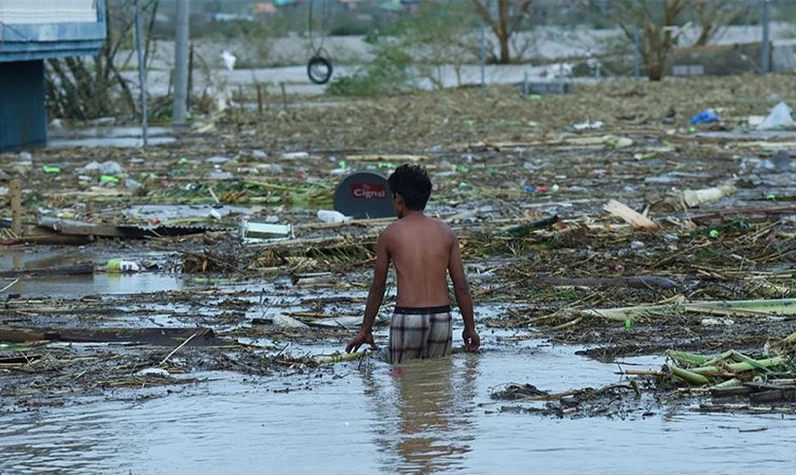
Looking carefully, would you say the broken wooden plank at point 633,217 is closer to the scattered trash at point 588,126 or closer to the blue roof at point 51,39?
the blue roof at point 51,39

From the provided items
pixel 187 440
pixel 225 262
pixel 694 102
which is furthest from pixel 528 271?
pixel 694 102

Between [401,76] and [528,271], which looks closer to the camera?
[528,271]

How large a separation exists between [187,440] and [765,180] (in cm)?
1316

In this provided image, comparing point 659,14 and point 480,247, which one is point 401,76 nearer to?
point 659,14

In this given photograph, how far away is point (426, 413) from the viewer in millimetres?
6711

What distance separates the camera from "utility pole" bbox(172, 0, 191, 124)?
29.5m

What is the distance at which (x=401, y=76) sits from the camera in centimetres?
3969

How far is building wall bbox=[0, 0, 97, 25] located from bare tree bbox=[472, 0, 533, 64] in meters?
24.6

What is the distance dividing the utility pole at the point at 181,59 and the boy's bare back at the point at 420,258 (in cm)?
2233

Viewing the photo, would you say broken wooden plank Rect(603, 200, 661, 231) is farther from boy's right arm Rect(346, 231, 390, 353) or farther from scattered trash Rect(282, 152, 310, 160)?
scattered trash Rect(282, 152, 310, 160)

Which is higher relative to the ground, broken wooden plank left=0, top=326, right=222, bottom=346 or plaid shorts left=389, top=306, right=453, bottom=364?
plaid shorts left=389, top=306, right=453, bottom=364

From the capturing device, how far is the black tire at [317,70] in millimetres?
39031

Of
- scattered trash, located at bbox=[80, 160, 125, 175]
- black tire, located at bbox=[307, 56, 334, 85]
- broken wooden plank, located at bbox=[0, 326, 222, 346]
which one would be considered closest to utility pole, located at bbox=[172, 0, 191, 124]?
black tire, located at bbox=[307, 56, 334, 85]

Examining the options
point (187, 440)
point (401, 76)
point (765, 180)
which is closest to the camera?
point (187, 440)
